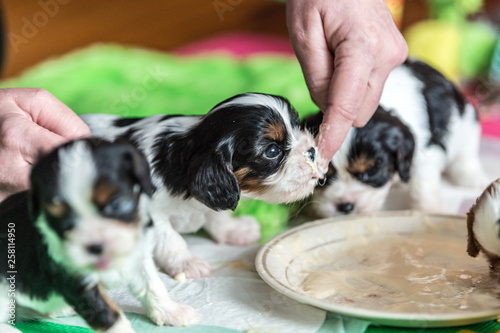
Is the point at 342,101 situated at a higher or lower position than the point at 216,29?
higher

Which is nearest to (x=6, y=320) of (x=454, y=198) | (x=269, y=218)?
(x=269, y=218)

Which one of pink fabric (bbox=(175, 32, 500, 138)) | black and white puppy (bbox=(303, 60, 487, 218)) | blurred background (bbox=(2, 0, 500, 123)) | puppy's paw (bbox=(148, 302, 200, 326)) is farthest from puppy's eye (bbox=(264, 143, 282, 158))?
pink fabric (bbox=(175, 32, 500, 138))

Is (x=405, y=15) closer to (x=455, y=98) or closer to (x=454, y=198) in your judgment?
(x=455, y=98)

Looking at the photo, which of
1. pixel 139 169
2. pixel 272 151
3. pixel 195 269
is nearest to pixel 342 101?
pixel 272 151

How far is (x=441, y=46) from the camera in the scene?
16.7 ft

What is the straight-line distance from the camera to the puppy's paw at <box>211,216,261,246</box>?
112 inches

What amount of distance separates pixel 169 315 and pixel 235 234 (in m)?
0.95

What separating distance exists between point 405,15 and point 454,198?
3.25 meters

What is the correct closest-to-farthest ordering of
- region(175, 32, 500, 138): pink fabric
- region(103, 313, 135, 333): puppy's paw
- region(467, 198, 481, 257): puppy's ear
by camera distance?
region(103, 313, 135, 333): puppy's paw
region(467, 198, 481, 257): puppy's ear
region(175, 32, 500, 138): pink fabric

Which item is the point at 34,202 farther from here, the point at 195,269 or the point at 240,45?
the point at 240,45

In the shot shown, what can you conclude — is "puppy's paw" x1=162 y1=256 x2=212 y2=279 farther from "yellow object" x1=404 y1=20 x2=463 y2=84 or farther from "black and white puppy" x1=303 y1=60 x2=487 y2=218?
"yellow object" x1=404 y1=20 x2=463 y2=84

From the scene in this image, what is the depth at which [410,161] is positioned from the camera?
9.59ft

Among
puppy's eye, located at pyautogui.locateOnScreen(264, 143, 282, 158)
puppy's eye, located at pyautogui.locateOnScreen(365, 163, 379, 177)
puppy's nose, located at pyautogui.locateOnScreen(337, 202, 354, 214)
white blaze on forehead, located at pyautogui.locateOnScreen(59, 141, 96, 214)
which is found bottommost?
puppy's nose, located at pyautogui.locateOnScreen(337, 202, 354, 214)

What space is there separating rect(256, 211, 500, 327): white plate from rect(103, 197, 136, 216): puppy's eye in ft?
2.41
